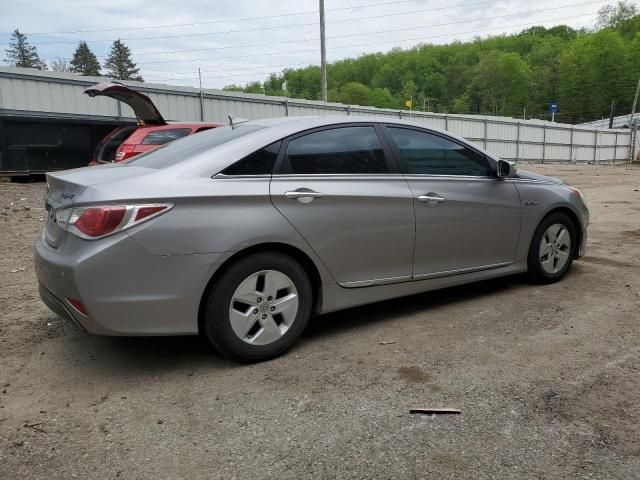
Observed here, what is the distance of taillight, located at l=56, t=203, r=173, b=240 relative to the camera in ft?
9.43

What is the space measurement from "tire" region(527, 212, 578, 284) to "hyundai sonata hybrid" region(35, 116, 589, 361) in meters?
0.38

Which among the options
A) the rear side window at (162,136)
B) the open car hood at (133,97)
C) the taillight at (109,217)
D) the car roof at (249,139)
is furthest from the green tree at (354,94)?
the taillight at (109,217)

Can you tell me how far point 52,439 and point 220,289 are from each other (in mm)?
1095

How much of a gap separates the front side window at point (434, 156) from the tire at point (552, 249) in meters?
0.80

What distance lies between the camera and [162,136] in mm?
8320

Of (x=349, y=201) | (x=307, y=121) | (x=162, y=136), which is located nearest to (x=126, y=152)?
(x=162, y=136)

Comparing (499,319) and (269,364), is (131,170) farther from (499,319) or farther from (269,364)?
(499,319)

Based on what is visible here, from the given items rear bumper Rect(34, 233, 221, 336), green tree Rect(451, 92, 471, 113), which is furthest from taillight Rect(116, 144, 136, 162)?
green tree Rect(451, 92, 471, 113)

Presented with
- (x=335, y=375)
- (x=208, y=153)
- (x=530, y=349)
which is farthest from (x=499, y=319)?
(x=208, y=153)

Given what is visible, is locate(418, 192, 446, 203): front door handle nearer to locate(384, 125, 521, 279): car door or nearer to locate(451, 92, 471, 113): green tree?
locate(384, 125, 521, 279): car door

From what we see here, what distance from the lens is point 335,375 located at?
311cm

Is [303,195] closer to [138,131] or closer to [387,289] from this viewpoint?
[387,289]

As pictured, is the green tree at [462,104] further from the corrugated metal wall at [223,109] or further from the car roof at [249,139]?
the car roof at [249,139]

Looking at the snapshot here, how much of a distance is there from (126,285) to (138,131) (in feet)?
20.5
